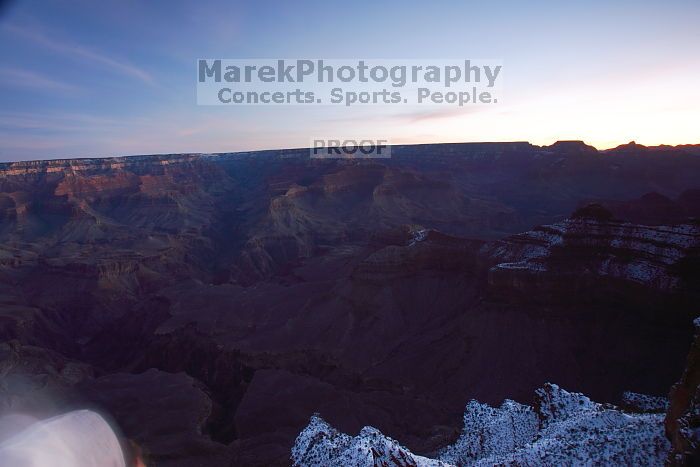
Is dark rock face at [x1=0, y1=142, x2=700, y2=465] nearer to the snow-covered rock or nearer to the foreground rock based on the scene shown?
the foreground rock

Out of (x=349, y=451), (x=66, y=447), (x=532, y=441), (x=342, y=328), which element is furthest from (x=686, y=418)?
(x=342, y=328)

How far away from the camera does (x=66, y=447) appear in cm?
865

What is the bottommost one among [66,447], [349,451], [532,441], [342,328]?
[342,328]

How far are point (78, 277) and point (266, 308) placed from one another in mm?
41825

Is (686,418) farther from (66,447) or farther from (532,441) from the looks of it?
(66,447)

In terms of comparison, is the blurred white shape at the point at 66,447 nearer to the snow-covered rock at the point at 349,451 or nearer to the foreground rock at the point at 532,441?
the snow-covered rock at the point at 349,451

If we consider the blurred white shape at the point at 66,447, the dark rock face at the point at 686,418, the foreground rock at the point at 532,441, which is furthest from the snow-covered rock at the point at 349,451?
the blurred white shape at the point at 66,447

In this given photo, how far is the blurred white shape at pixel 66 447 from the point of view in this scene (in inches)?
319

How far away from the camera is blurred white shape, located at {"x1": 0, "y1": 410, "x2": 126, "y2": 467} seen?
810 cm

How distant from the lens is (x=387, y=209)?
112688 mm

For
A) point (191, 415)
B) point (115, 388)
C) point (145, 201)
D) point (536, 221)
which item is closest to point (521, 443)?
point (191, 415)

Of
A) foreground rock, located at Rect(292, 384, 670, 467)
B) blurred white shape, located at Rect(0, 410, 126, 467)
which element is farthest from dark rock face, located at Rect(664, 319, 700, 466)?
blurred white shape, located at Rect(0, 410, 126, 467)

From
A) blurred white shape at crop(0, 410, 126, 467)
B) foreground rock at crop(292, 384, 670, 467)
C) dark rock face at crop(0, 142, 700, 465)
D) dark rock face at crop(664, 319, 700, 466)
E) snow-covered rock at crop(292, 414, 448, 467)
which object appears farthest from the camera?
dark rock face at crop(0, 142, 700, 465)

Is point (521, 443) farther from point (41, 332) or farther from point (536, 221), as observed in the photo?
point (536, 221)
